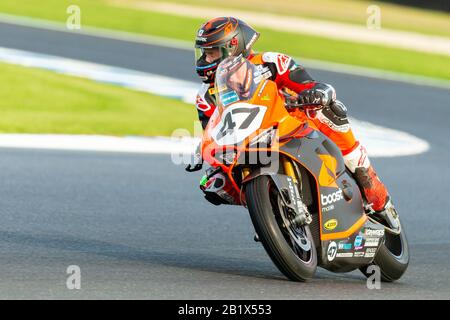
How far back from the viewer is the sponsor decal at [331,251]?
6598 millimetres

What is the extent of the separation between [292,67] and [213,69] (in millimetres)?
484

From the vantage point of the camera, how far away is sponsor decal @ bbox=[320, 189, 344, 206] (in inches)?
258

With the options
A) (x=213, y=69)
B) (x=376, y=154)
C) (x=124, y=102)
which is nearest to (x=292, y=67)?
(x=213, y=69)

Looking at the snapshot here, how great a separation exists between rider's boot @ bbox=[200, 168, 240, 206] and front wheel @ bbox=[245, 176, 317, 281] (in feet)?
1.06

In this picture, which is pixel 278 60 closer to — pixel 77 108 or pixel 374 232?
pixel 374 232

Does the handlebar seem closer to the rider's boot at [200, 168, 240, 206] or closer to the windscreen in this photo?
the windscreen

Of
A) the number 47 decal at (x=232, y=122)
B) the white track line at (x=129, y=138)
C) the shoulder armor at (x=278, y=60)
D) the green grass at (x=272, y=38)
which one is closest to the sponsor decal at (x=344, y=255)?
the number 47 decal at (x=232, y=122)

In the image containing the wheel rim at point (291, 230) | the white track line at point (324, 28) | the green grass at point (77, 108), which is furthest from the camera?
the white track line at point (324, 28)

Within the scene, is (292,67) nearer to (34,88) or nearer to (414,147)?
(414,147)

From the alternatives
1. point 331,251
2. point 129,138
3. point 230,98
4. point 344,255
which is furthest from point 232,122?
point 129,138

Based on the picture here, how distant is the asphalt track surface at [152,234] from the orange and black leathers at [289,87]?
36.8 inches

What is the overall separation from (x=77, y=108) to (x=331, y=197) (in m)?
9.43

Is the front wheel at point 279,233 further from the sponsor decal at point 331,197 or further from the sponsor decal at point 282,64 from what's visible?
the sponsor decal at point 282,64

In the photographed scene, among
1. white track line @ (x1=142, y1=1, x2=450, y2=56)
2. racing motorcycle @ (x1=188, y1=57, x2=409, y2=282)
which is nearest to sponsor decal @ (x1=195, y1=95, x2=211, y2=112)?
racing motorcycle @ (x1=188, y1=57, x2=409, y2=282)
